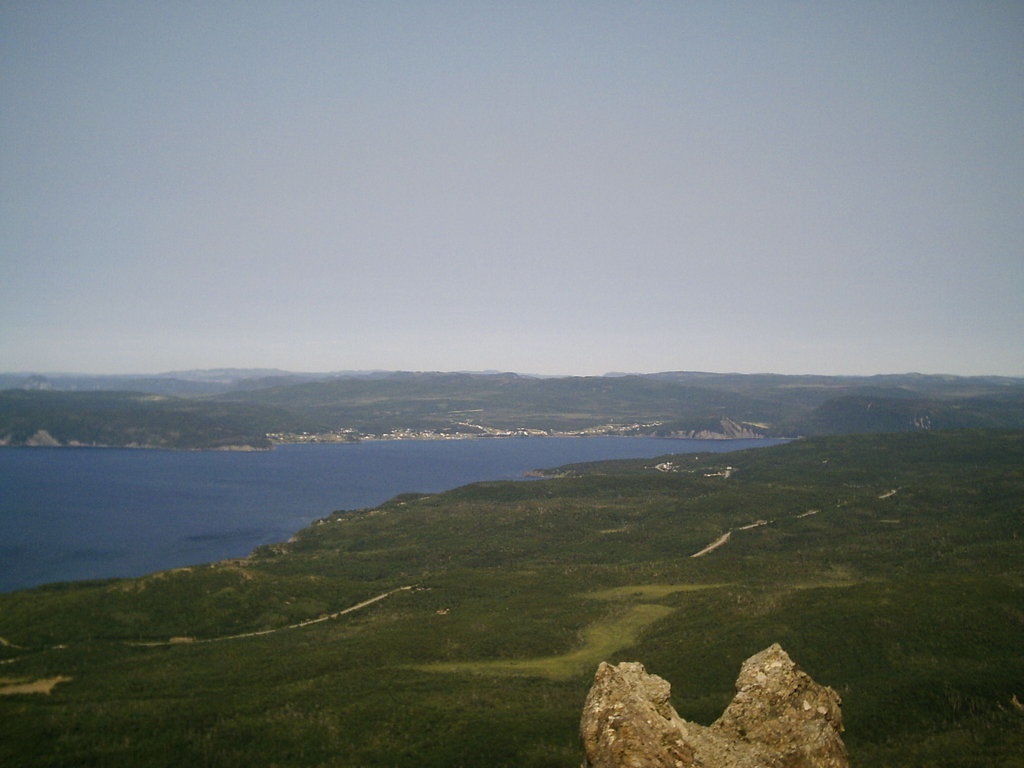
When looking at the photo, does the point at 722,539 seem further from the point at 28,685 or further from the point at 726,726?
the point at 726,726

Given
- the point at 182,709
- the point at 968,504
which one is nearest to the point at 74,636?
the point at 182,709

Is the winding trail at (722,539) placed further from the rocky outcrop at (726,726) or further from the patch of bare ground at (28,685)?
the rocky outcrop at (726,726)

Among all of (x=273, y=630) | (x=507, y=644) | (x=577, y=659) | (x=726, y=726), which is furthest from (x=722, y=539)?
(x=726, y=726)

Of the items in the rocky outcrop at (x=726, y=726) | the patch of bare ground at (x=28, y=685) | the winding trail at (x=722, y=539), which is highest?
the rocky outcrop at (x=726, y=726)

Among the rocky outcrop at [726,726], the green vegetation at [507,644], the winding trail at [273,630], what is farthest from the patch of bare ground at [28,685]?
the rocky outcrop at [726,726]

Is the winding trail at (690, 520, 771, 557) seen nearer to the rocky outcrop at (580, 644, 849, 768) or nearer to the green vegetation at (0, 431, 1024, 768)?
the green vegetation at (0, 431, 1024, 768)
